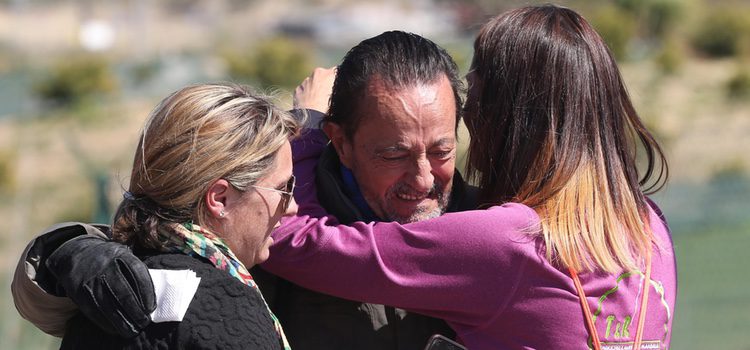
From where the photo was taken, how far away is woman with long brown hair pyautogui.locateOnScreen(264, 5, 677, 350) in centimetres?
267

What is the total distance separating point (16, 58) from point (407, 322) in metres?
31.1

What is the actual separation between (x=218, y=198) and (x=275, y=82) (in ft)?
86.7

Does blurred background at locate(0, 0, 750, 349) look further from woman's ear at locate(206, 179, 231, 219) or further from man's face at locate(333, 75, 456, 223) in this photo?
woman's ear at locate(206, 179, 231, 219)

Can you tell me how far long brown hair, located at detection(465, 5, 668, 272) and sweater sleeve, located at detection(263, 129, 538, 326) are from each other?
0.10m

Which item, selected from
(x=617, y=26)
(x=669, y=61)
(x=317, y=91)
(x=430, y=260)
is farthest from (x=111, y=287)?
(x=617, y=26)

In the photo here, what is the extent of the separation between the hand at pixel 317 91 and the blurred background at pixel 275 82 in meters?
0.80

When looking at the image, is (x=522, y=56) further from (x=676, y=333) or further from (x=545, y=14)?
(x=676, y=333)

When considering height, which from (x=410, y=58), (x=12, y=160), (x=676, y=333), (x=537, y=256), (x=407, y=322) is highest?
(x=410, y=58)

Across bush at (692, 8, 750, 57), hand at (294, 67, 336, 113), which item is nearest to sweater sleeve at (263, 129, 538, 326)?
hand at (294, 67, 336, 113)

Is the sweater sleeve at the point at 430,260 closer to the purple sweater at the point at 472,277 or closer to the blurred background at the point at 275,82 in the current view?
the purple sweater at the point at 472,277

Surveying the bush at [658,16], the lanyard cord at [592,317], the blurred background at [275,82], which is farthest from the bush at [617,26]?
the lanyard cord at [592,317]

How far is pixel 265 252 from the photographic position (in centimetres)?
262

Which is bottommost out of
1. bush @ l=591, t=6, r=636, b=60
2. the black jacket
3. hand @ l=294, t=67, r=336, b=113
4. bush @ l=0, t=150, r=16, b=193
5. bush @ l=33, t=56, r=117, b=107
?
bush @ l=0, t=150, r=16, b=193

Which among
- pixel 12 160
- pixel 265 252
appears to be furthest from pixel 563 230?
pixel 12 160
